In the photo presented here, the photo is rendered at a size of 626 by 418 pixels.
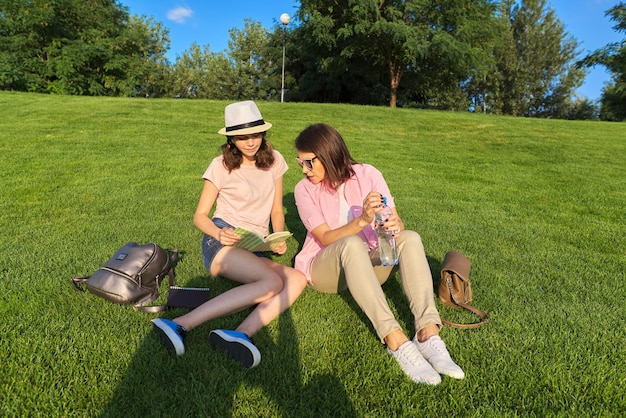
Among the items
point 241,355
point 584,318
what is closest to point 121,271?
point 241,355

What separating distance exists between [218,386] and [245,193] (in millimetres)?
1735

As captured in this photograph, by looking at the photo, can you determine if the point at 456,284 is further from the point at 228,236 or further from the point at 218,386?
the point at 218,386

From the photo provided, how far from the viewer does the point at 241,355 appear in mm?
2520

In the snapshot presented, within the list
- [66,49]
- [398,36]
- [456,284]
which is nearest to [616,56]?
[398,36]

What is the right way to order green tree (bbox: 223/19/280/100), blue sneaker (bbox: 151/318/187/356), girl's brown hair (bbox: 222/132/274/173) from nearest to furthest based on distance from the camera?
1. blue sneaker (bbox: 151/318/187/356)
2. girl's brown hair (bbox: 222/132/274/173)
3. green tree (bbox: 223/19/280/100)

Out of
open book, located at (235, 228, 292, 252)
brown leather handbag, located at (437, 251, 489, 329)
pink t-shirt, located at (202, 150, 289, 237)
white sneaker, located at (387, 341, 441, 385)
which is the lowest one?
white sneaker, located at (387, 341, 441, 385)

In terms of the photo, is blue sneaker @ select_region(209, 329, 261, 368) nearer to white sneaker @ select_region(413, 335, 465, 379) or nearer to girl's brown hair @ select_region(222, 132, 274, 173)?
white sneaker @ select_region(413, 335, 465, 379)

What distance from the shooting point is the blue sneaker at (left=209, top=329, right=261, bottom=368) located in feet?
8.14

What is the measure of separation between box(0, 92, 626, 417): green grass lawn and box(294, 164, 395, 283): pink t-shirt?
0.41 m

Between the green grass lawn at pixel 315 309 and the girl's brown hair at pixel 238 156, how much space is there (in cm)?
110

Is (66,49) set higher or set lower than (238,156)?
higher

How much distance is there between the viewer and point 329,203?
337 centimetres

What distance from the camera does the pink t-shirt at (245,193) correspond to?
3.59 meters

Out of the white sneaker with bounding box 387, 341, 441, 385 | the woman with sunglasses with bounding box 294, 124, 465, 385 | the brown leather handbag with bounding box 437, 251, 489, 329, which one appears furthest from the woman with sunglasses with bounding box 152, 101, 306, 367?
the brown leather handbag with bounding box 437, 251, 489, 329
